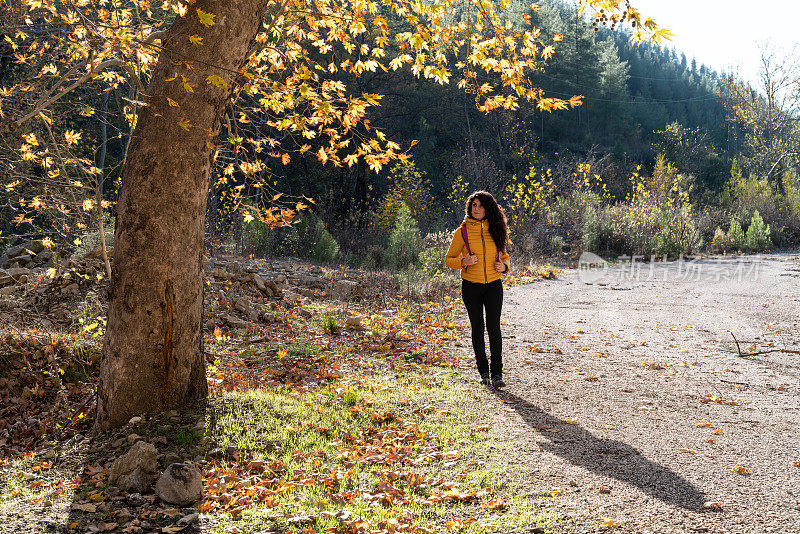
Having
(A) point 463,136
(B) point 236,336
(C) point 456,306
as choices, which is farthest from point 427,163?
(B) point 236,336

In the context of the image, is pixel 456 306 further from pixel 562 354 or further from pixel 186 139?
pixel 186 139

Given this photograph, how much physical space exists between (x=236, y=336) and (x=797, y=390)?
6507 mm

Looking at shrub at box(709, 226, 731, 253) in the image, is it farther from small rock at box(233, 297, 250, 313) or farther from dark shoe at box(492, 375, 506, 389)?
small rock at box(233, 297, 250, 313)

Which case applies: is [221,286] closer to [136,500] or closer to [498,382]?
[498,382]

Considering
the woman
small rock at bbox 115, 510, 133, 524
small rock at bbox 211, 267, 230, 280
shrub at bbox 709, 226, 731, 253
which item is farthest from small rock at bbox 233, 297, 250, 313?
shrub at bbox 709, 226, 731, 253

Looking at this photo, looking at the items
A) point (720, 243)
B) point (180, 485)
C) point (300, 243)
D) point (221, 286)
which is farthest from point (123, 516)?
point (720, 243)

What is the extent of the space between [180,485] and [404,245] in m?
11.0

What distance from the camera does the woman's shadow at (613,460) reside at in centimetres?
331

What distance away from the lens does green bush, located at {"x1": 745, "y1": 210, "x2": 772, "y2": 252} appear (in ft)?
64.1

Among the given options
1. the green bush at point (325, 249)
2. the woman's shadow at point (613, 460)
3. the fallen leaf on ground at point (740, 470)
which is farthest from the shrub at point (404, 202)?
the fallen leaf on ground at point (740, 470)

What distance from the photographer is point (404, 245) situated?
14219 millimetres

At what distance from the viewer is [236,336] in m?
7.74

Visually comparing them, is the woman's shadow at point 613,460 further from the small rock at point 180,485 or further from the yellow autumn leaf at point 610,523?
the small rock at point 180,485

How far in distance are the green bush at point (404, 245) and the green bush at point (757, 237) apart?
41.7 ft
